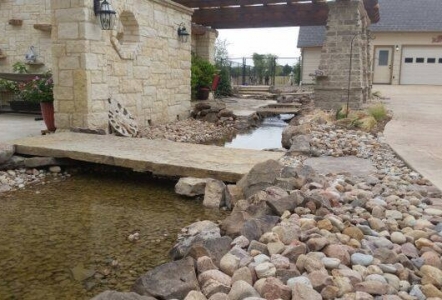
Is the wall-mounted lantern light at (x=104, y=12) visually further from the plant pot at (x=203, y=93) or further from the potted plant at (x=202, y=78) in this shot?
the plant pot at (x=203, y=93)

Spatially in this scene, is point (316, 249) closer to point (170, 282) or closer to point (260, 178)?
point (170, 282)

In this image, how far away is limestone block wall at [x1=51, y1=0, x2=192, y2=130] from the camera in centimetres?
593

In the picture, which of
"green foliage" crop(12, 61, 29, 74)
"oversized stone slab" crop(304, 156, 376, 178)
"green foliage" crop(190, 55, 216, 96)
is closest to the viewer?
"oversized stone slab" crop(304, 156, 376, 178)

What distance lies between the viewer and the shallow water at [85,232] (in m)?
2.60

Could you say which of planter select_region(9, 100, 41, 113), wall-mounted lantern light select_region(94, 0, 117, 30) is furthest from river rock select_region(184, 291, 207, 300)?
planter select_region(9, 100, 41, 113)

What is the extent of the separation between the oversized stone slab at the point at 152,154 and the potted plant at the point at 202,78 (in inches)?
272

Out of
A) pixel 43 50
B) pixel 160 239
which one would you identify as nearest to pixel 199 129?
pixel 43 50

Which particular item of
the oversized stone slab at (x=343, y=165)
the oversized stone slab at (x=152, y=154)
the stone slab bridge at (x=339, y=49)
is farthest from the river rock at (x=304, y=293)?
the stone slab bridge at (x=339, y=49)

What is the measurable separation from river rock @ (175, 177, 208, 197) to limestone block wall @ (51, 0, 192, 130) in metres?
2.52

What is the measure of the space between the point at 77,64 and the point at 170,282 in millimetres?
4531

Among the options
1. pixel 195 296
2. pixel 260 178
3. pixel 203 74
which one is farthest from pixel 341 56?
pixel 195 296

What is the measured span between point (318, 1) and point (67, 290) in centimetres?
1010

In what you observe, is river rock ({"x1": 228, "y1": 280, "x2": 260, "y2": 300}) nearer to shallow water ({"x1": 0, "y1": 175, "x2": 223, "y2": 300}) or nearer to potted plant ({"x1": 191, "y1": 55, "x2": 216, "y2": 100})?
shallow water ({"x1": 0, "y1": 175, "x2": 223, "y2": 300})

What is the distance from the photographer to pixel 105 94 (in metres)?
6.32
